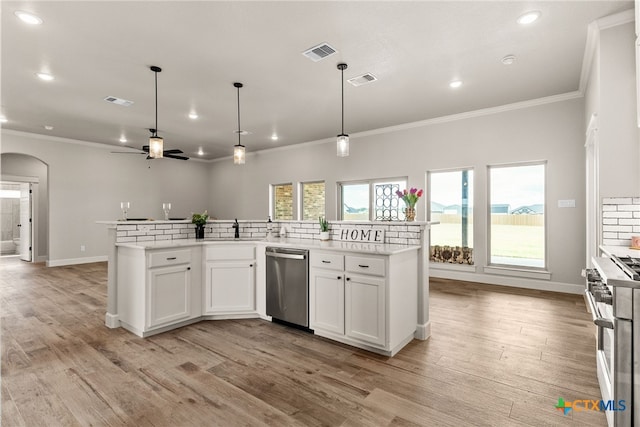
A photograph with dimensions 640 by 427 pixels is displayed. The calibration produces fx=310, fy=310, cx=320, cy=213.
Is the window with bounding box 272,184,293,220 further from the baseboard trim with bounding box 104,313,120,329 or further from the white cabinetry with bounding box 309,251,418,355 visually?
the white cabinetry with bounding box 309,251,418,355

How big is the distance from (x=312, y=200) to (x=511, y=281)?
4.59 metres

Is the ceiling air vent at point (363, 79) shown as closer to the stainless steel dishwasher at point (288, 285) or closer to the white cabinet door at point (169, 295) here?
the stainless steel dishwasher at point (288, 285)

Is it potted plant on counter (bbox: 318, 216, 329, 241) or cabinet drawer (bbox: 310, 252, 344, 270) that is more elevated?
potted plant on counter (bbox: 318, 216, 329, 241)

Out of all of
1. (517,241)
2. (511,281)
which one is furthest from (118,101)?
(511,281)

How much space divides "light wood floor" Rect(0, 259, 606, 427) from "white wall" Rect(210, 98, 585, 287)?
1560 mm

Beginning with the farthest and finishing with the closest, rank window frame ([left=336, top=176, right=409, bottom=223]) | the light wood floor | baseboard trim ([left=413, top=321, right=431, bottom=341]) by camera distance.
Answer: window frame ([left=336, top=176, right=409, bottom=223]) → baseboard trim ([left=413, top=321, right=431, bottom=341]) → the light wood floor

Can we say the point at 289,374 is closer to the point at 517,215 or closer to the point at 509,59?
the point at 509,59

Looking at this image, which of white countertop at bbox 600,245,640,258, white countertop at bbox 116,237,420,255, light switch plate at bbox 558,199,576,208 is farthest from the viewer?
light switch plate at bbox 558,199,576,208

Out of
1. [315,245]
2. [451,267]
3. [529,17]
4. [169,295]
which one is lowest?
[451,267]

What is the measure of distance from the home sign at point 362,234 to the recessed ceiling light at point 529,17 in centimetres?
224

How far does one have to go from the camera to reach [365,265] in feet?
8.89

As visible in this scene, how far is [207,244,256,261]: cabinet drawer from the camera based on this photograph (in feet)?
11.5

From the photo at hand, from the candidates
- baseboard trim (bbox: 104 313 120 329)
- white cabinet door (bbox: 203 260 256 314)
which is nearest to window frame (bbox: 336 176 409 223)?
white cabinet door (bbox: 203 260 256 314)

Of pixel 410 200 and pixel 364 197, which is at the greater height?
pixel 364 197
